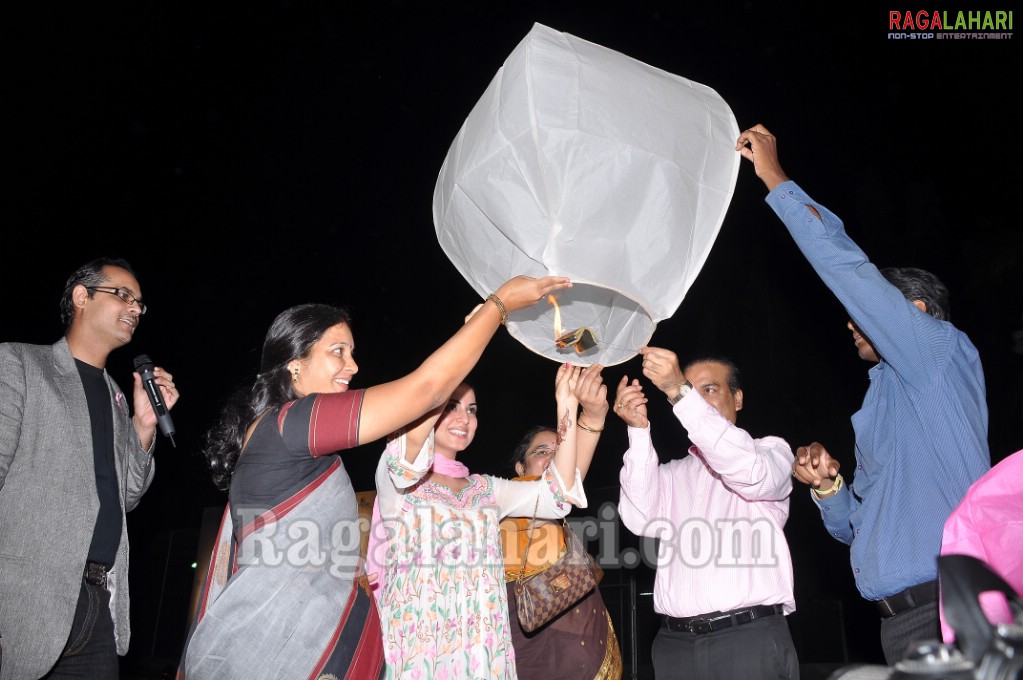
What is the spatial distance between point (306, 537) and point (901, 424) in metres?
1.49

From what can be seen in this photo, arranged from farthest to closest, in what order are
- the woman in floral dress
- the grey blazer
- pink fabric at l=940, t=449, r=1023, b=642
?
the woman in floral dress → the grey blazer → pink fabric at l=940, t=449, r=1023, b=642

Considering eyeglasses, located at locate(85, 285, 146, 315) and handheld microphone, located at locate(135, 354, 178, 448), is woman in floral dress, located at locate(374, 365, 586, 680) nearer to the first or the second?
handheld microphone, located at locate(135, 354, 178, 448)

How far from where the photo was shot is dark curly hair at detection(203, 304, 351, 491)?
1.92 metres

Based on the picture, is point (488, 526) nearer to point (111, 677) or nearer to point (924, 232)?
point (111, 677)

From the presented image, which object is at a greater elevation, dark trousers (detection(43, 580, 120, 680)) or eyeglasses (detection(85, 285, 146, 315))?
eyeglasses (detection(85, 285, 146, 315))

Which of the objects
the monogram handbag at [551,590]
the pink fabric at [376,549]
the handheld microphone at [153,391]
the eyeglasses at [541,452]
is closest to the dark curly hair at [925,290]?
the monogram handbag at [551,590]

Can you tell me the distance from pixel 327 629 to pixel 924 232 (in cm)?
648

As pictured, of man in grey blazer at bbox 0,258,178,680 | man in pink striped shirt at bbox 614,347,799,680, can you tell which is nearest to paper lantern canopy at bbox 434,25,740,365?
man in pink striped shirt at bbox 614,347,799,680

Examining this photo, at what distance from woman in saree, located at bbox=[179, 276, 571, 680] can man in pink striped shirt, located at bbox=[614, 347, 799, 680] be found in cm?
87

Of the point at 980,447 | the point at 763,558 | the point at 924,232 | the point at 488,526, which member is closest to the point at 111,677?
the point at 488,526

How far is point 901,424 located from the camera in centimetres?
196

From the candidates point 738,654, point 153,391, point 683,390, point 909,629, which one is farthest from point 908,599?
point 153,391

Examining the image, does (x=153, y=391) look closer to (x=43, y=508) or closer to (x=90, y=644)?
(x=43, y=508)

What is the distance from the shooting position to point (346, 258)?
23.3 ft
